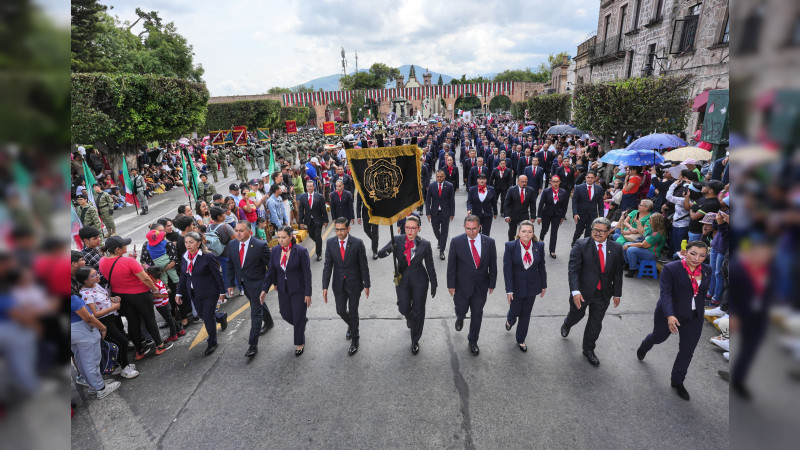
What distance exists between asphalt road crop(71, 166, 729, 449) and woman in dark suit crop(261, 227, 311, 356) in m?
0.60

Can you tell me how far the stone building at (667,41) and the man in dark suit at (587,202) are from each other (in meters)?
9.23

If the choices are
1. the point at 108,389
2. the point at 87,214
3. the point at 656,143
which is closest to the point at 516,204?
Result: the point at 656,143

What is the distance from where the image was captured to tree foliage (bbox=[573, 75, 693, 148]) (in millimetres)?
11234

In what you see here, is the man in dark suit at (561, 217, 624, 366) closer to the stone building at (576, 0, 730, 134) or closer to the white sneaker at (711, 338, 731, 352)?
the white sneaker at (711, 338, 731, 352)

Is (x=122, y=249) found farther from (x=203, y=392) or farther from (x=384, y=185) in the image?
(x=384, y=185)

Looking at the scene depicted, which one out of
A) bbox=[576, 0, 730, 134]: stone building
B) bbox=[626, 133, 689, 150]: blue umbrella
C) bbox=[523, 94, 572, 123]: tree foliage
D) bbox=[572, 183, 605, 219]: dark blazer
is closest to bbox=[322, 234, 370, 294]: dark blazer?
bbox=[572, 183, 605, 219]: dark blazer

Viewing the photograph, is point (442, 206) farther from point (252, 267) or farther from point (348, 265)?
point (252, 267)

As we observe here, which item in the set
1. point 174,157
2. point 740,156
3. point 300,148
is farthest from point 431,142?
point 740,156

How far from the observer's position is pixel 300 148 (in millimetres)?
20359

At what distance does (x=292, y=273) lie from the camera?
199 inches

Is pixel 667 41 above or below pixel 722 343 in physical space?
above

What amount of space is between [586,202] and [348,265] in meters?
5.35

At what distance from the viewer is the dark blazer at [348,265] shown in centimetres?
518

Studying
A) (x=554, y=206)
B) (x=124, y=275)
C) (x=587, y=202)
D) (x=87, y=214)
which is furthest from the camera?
(x=87, y=214)
